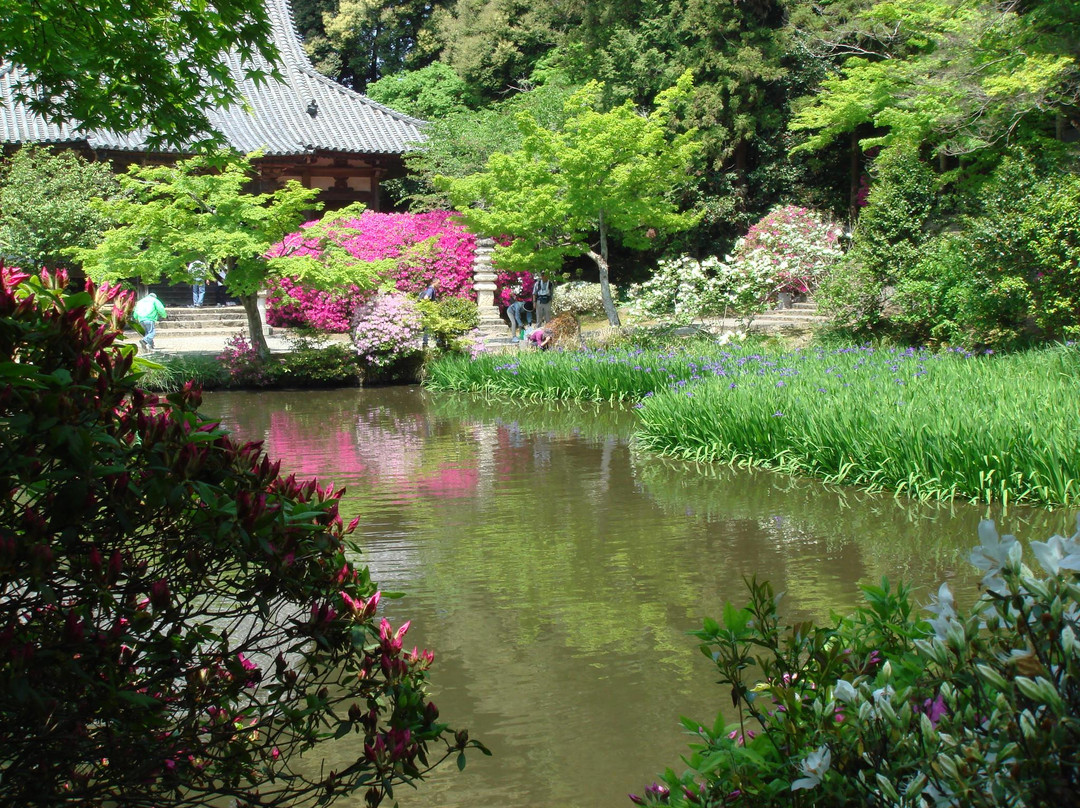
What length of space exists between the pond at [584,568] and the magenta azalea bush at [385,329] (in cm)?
516

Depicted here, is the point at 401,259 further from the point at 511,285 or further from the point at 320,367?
the point at 511,285

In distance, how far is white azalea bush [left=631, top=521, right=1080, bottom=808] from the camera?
4.82ft

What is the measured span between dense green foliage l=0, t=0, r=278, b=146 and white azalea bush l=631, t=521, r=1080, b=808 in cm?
498

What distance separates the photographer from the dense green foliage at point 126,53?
5.39 meters

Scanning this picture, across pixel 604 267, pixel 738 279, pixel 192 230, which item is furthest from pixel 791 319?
pixel 192 230

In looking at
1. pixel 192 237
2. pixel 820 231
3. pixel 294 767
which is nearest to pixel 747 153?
pixel 820 231

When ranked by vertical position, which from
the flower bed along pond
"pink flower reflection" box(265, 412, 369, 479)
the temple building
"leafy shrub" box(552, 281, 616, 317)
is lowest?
"pink flower reflection" box(265, 412, 369, 479)

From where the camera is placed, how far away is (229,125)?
80.1 feet

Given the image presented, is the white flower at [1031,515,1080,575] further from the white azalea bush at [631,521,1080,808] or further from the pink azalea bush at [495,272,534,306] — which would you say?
the pink azalea bush at [495,272,534,306]

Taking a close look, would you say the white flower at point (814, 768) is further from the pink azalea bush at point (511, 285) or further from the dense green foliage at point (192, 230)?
the pink azalea bush at point (511, 285)

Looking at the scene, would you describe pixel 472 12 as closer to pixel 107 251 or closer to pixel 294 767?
pixel 107 251

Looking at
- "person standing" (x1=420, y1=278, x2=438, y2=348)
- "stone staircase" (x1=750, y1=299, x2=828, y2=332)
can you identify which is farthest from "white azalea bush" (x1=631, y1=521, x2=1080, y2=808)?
"person standing" (x1=420, y1=278, x2=438, y2=348)

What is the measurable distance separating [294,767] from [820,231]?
651 inches

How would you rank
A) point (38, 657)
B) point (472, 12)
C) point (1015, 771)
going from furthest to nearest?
point (472, 12) < point (38, 657) < point (1015, 771)
